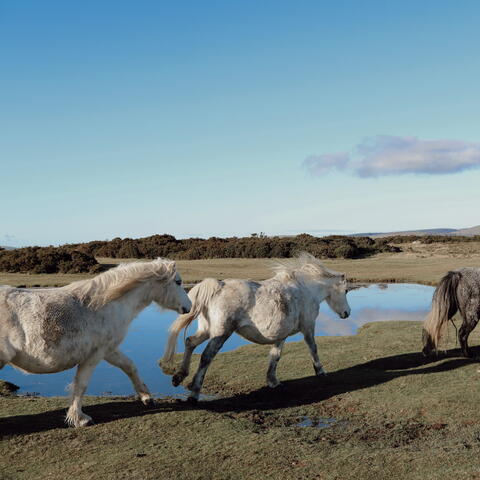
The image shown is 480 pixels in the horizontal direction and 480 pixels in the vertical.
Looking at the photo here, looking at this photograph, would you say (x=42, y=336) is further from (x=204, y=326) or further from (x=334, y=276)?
(x=334, y=276)

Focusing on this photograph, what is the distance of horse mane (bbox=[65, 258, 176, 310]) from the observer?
7.46 m

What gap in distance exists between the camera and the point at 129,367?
26.0ft

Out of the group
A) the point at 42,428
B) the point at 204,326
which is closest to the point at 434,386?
the point at 204,326

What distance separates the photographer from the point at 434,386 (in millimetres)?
9273

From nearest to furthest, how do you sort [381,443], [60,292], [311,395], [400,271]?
[381,443]
[60,292]
[311,395]
[400,271]

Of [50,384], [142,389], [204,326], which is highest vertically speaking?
[204,326]

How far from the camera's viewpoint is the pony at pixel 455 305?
11.2 metres

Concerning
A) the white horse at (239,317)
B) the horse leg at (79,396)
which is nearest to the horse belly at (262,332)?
the white horse at (239,317)

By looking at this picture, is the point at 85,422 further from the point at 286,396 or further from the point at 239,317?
the point at 286,396

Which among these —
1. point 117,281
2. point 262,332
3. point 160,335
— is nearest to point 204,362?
point 262,332

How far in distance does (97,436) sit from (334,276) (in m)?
6.22

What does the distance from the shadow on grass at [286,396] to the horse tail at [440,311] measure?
0.46 metres

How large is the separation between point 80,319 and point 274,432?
299 centimetres

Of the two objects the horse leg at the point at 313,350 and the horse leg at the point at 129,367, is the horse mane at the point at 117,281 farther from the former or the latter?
the horse leg at the point at 313,350
